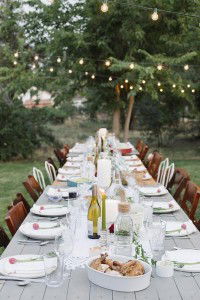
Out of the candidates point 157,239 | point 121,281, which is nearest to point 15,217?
point 157,239

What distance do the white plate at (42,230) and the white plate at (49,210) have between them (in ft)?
1.03

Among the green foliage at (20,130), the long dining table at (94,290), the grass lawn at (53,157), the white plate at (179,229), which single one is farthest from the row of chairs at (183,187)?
the green foliage at (20,130)

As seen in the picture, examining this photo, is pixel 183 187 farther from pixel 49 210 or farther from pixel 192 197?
pixel 49 210

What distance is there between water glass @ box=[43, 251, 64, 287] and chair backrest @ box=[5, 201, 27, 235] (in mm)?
1167

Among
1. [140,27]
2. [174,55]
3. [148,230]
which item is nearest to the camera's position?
[148,230]

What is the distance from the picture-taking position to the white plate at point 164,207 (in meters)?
4.12

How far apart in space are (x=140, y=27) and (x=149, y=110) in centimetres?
494

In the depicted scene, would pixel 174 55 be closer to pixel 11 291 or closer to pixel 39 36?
pixel 39 36

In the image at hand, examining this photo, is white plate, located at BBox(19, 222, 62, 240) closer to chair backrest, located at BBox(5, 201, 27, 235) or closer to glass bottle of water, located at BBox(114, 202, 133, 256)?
chair backrest, located at BBox(5, 201, 27, 235)

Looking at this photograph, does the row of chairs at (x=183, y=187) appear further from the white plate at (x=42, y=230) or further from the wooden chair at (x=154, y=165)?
the white plate at (x=42, y=230)

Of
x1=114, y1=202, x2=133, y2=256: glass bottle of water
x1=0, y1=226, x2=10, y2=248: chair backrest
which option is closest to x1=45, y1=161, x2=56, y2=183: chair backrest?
x1=0, y1=226, x2=10, y2=248: chair backrest

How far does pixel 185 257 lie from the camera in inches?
116

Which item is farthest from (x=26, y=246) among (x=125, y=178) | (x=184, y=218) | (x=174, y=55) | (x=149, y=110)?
(x=149, y=110)

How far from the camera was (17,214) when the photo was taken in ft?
13.4
